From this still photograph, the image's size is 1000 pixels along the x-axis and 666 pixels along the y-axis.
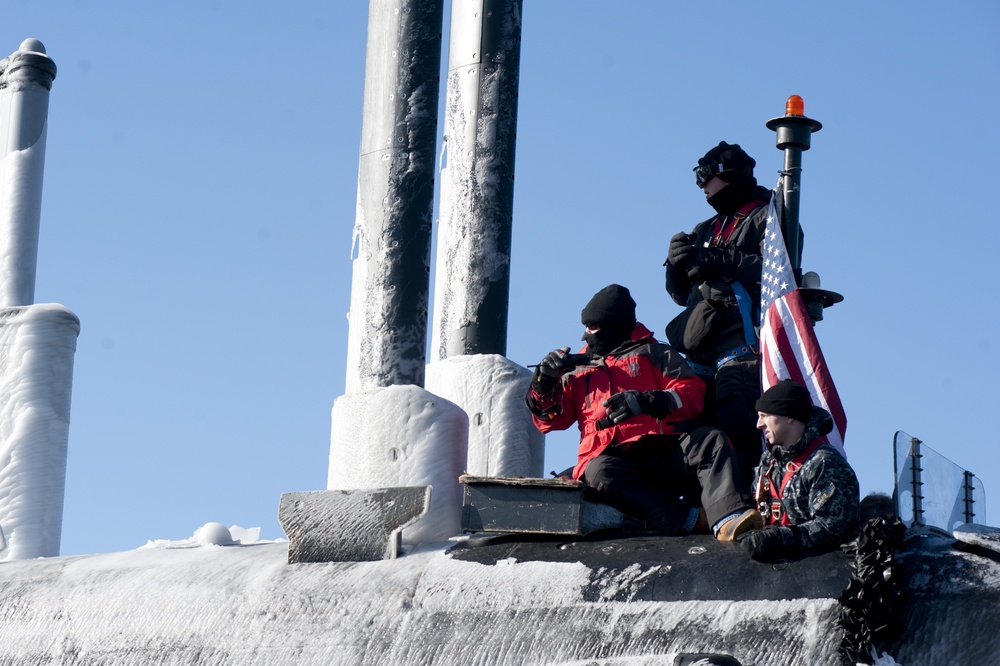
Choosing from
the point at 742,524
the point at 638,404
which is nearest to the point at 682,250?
the point at 638,404

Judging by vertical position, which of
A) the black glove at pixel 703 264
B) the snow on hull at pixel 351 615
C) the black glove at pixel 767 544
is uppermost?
the black glove at pixel 703 264

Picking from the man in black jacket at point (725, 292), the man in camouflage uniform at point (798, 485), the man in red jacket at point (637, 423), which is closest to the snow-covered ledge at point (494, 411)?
the man in black jacket at point (725, 292)

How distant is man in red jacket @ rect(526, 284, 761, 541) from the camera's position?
25.2 ft

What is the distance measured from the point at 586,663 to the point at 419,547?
1.51m

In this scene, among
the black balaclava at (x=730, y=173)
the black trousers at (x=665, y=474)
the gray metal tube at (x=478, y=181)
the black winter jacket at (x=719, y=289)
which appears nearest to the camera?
the black trousers at (x=665, y=474)

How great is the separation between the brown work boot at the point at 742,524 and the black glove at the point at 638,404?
76 centimetres

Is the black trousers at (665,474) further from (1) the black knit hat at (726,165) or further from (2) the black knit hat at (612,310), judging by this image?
(1) the black knit hat at (726,165)

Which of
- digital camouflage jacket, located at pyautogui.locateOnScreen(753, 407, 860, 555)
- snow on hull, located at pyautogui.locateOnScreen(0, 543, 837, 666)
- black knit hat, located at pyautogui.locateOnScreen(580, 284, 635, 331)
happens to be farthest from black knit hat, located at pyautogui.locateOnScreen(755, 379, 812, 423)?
black knit hat, located at pyautogui.locateOnScreen(580, 284, 635, 331)

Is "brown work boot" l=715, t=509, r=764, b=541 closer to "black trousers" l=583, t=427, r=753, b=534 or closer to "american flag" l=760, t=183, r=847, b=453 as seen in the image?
"black trousers" l=583, t=427, r=753, b=534

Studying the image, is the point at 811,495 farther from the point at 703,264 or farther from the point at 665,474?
the point at 703,264

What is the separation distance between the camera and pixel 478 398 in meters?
9.55

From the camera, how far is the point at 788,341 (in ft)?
27.7

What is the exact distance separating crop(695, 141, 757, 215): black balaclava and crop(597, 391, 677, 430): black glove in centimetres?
173

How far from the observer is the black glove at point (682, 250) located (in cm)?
891
